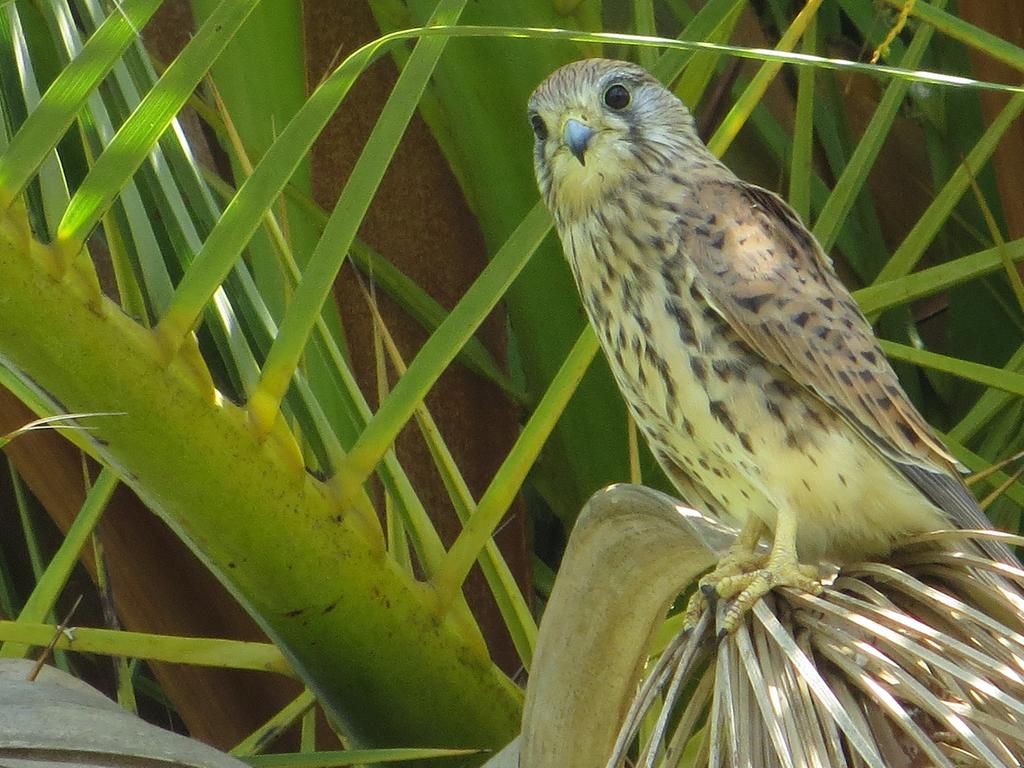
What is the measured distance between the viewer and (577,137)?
197 cm

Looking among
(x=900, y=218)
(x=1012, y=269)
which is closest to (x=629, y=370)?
(x=1012, y=269)

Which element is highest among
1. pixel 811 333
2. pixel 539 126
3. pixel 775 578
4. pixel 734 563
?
pixel 539 126

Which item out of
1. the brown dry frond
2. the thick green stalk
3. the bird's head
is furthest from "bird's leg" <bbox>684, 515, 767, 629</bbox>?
the bird's head

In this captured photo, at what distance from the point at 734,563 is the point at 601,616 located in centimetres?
27

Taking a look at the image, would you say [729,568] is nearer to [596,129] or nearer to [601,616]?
[601,616]

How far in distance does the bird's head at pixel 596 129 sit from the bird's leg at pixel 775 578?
0.55m

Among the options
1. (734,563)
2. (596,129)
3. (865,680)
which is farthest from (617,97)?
(865,680)

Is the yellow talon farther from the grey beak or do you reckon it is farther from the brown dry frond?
the grey beak

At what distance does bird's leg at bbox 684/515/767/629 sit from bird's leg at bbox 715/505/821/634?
16 mm

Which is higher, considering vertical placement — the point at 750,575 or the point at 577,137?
the point at 577,137

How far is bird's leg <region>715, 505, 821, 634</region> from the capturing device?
4.10ft

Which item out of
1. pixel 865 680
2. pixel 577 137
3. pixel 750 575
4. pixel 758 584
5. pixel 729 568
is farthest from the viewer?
pixel 577 137

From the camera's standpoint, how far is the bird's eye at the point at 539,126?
6.59 ft

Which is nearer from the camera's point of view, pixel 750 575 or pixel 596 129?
pixel 750 575
